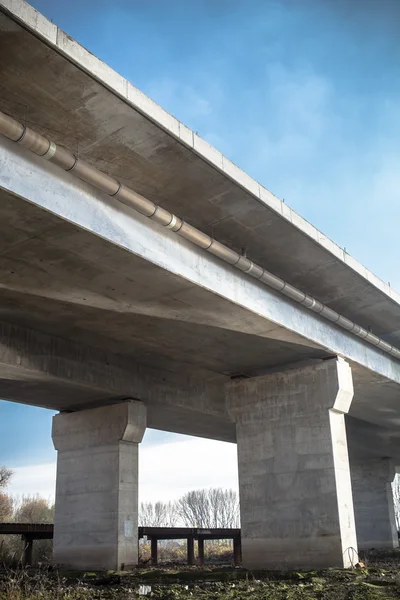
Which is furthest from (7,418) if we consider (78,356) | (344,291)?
(344,291)

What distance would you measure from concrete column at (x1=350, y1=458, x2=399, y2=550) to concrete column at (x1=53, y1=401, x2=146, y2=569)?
25404 mm

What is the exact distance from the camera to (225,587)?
16375mm

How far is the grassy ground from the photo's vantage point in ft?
44.8

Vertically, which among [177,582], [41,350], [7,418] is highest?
[7,418]

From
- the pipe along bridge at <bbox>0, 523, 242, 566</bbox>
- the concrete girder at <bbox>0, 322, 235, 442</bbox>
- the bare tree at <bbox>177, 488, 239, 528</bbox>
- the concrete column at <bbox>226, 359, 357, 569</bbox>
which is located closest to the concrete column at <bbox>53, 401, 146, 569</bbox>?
the concrete girder at <bbox>0, 322, 235, 442</bbox>

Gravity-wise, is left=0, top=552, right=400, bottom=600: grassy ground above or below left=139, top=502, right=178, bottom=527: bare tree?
below

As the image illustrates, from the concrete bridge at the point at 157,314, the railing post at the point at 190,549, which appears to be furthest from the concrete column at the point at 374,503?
the concrete bridge at the point at 157,314

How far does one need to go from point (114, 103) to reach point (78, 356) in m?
12.5

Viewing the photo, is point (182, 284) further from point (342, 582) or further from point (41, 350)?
point (342, 582)

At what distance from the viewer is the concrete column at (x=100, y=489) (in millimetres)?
25516

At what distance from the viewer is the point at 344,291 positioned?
69.4 feet

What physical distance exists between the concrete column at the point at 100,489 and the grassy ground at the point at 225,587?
3.68 metres

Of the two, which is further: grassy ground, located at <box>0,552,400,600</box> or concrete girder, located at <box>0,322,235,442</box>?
concrete girder, located at <box>0,322,235,442</box>

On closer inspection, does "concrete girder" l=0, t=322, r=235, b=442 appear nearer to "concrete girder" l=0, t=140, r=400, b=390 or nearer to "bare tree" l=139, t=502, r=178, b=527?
"concrete girder" l=0, t=140, r=400, b=390
